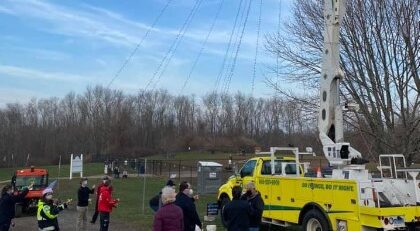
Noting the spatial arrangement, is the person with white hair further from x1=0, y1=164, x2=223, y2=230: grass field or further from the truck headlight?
x1=0, y1=164, x2=223, y2=230: grass field

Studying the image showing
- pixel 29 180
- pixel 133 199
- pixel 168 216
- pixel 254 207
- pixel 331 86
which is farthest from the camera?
pixel 133 199

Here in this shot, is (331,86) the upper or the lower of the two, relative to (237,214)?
upper

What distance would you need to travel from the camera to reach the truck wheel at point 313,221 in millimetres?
11781

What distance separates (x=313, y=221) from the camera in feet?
39.8

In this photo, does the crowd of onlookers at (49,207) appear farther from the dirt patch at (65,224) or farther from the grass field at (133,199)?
the grass field at (133,199)

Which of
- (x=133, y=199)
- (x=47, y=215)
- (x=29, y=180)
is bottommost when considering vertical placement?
(x=47, y=215)

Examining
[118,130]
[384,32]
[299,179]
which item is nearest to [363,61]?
[384,32]

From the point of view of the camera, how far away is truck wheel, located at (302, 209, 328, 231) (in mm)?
11781

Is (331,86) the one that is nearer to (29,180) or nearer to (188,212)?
(188,212)

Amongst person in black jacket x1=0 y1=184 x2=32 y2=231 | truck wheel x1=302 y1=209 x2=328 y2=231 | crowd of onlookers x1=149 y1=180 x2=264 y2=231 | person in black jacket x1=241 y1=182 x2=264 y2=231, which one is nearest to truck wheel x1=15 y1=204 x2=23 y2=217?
person in black jacket x1=0 y1=184 x2=32 y2=231

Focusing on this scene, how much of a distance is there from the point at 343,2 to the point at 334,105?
2971mm

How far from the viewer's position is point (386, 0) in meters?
23.1

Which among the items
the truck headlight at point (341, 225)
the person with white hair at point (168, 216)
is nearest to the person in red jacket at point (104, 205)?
the truck headlight at point (341, 225)

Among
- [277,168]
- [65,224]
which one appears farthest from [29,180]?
[277,168]
